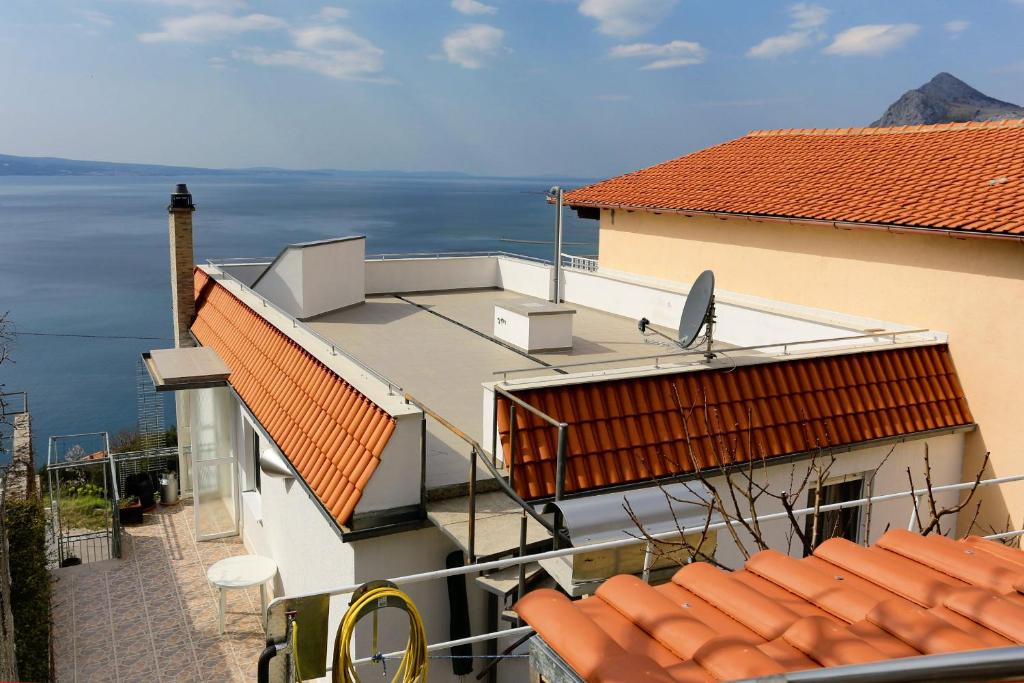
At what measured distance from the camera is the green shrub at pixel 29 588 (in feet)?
36.3

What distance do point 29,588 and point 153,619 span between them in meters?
1.84

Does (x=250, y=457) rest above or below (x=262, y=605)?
above

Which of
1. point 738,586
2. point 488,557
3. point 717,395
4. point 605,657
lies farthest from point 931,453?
point 605,657

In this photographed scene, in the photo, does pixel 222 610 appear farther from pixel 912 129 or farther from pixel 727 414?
pixel 912 129

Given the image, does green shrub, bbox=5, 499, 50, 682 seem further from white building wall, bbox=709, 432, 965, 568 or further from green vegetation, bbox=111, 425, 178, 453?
green vegetation, bbox=111, 425, 178, 453

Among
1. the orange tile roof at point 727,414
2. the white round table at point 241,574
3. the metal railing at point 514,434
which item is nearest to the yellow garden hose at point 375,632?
the metal railing at point 514,434

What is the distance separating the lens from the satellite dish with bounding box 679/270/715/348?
10328mm

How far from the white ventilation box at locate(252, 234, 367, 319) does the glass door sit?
2.51m

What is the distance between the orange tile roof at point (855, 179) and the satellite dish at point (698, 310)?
3.33m

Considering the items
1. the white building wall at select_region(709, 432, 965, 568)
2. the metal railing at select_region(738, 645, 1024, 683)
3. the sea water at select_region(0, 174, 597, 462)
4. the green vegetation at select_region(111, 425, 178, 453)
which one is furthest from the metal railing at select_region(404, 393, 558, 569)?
the green vegetation at select_region(111, 425, 178, 453)

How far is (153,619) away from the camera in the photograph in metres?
13.2

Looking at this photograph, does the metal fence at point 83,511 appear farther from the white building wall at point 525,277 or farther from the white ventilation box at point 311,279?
the white building wall at point 525,277

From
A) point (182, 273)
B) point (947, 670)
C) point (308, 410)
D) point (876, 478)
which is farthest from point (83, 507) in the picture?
point (947, 670)

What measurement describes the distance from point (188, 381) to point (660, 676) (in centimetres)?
1171
